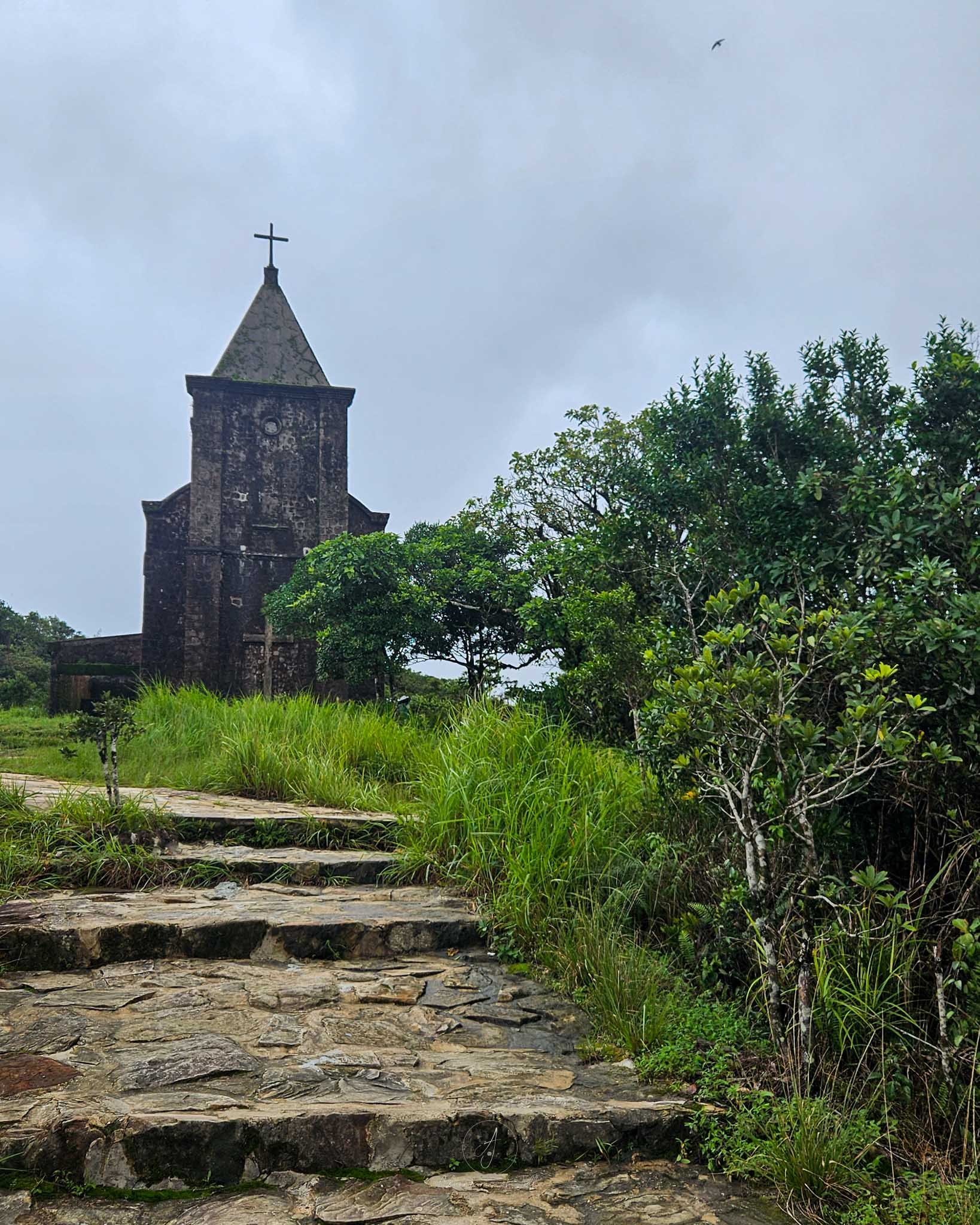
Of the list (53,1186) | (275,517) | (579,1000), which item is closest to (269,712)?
(579,1000)

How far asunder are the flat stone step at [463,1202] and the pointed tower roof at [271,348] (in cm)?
1949

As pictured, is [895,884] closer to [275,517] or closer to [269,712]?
[269,712]

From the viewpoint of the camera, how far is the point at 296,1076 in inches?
122

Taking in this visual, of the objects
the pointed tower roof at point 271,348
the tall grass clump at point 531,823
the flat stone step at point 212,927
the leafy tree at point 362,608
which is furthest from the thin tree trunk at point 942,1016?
the pointed tower roof at point 271,348

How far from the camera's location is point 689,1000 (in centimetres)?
375

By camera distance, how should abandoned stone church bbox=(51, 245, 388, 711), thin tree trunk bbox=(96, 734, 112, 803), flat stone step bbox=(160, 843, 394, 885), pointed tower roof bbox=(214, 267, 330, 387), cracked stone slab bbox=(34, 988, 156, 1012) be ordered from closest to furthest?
1. cracked stone slab bbox=(34, 988, 156, 1012)
2. flat stone step bbox=(160, 843, 394, 885)
3. thin tree trunk bbox=(96, 734, 112, 803)
4. abandoned stone church bbox=(51, 245, 388, 711)
5. pointed tower roof bbox=(214, 267, 330, 387)

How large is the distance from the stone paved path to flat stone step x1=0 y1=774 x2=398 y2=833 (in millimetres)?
1234

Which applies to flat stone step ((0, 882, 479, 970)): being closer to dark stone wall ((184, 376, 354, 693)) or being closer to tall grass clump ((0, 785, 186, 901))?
tall grass clump ((0, 785, 186, 901))

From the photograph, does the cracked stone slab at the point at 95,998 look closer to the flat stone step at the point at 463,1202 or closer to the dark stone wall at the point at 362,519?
the flat stone step at the point at 463,1202

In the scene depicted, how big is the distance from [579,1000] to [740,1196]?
46.2 inches

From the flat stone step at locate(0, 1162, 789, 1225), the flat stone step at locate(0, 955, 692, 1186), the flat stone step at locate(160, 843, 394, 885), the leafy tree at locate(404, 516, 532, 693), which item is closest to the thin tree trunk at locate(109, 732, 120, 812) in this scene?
the flat stone step at locate(160, 843, 394, 885)

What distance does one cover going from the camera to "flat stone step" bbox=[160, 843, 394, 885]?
5.27m

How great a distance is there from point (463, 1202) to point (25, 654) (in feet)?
92.3

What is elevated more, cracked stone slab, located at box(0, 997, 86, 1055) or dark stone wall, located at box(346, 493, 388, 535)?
dark stone wall, located at box(346, 493, 388, 535)
